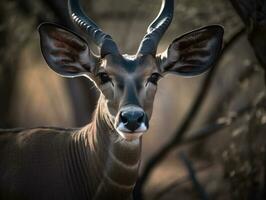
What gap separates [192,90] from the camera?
2116cm

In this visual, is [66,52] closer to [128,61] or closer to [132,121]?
[128,61]

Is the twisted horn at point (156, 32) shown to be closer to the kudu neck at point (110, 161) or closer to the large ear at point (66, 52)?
the large ear at point (66, 52)

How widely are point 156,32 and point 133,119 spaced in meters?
1.33

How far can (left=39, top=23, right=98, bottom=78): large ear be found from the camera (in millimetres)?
8891

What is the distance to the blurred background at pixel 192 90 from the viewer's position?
449 inches

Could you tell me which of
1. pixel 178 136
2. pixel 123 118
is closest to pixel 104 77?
pixel 123 118

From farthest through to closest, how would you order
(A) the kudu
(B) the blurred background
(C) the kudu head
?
(B) the blurred background, (A) the kudu, (C) the kudu head

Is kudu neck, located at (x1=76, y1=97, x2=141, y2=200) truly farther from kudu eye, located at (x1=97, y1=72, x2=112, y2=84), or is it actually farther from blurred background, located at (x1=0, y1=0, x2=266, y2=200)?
blurred background, located at (x1=0, y1=0, x2=266, y2=200)

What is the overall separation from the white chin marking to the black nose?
35mm

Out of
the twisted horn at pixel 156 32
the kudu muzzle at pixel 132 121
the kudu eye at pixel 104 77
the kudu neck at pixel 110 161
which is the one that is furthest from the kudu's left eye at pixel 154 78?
the kudu muzzle at pixel 132 121

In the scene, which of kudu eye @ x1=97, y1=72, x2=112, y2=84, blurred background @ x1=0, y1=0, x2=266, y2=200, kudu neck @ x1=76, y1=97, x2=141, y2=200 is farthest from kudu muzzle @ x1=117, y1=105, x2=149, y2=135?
blurred background @ x1=0, y1=0, x2=266, y2=200

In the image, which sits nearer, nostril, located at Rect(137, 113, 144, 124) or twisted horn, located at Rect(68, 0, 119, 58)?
nostril, located at Rect(137, 113, 144, 124)

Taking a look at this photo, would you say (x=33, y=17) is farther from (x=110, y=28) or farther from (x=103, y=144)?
(x=103, y=144)

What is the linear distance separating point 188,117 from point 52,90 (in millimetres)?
9760
